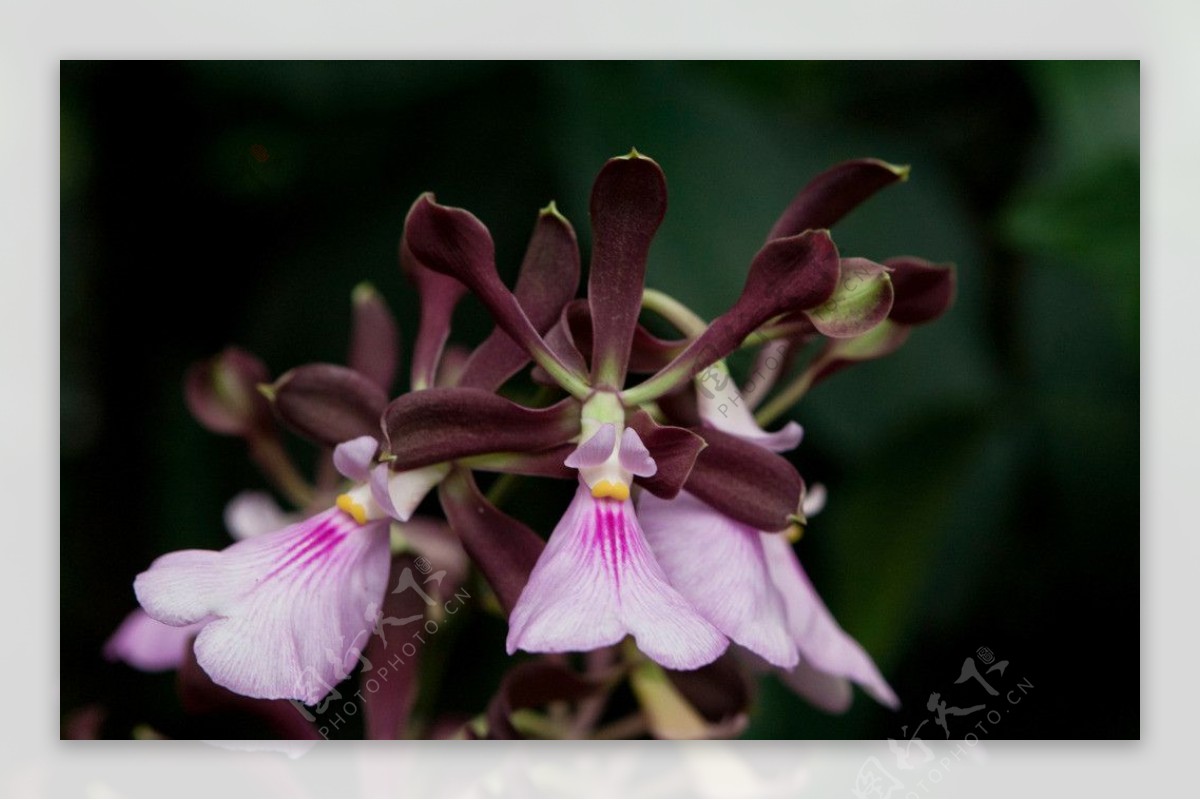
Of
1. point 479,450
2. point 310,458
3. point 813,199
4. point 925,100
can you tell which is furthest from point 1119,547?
point 310,458

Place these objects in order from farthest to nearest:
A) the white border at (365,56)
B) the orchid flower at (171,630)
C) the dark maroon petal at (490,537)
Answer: the white border at (365,56) < the orchid flower at (171,630) < the dark maroon petal at (490,537)

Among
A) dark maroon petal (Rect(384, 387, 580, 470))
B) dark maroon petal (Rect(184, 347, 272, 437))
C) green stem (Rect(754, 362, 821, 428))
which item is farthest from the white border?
dark maroon petal (Rect(384, 387, 580, 470))

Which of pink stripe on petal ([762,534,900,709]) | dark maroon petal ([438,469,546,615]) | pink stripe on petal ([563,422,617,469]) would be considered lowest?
pink stripe on petal ([762,534,900,709])

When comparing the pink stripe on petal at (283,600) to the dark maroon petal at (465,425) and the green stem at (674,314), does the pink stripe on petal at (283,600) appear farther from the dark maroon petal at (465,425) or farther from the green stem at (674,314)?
the green stem at (674,314)

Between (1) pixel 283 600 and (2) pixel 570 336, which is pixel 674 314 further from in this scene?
(1) pixel 283 600

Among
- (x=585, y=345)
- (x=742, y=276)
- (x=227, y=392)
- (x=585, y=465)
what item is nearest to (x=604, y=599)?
(x=585, y=465)

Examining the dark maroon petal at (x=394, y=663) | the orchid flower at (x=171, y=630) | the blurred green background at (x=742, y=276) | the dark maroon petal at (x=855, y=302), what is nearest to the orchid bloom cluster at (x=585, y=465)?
the dark maroon petal at (x=855, y=302)

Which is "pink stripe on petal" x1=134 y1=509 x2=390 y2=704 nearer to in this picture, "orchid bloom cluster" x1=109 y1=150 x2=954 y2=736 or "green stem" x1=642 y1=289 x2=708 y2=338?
"orchid bloom cluster" x1=109 y1=150 x2=954 y2=736
